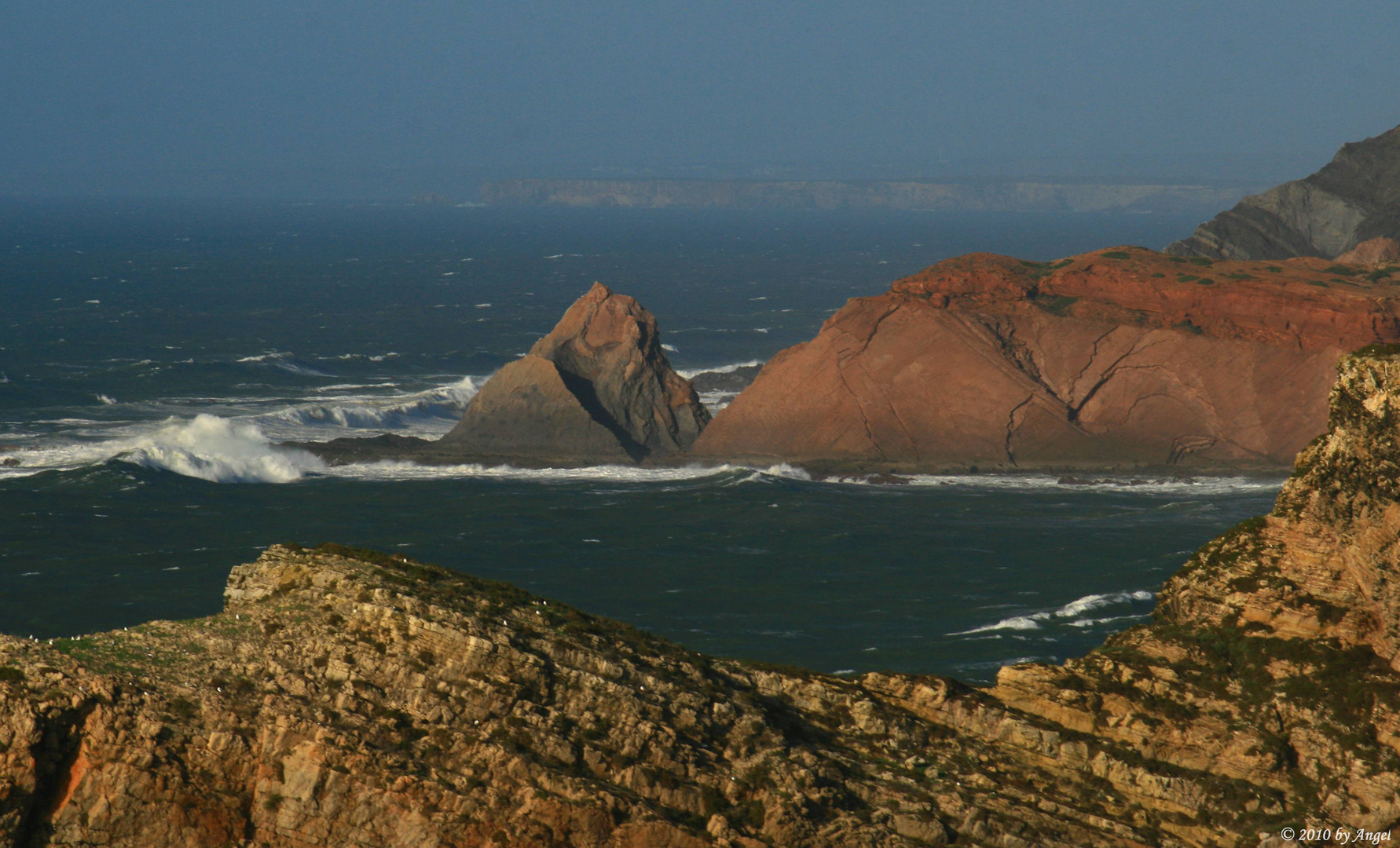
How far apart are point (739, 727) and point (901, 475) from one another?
67846mm

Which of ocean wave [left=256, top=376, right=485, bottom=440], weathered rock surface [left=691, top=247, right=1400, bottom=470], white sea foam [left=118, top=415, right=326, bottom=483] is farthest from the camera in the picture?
ocean wave [left=256, top=376, right=485, bottom=440]

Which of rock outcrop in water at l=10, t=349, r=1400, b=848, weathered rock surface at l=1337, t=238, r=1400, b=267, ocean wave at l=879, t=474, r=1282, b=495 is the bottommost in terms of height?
ocean wave at l=879, t=474, r=1282, b=495

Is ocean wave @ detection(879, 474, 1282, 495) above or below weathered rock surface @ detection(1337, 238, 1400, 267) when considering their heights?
below

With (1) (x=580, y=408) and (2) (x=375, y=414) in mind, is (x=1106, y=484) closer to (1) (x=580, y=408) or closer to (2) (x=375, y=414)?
(1) (x=580, y=408)

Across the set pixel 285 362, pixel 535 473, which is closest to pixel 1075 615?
pixel 535 473

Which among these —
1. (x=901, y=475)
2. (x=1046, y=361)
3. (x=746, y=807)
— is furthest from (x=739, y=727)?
(x=1046, y=361)

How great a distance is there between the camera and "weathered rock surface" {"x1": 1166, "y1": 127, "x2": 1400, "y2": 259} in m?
148

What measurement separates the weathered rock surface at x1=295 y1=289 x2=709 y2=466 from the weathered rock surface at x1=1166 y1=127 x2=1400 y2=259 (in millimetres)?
75651

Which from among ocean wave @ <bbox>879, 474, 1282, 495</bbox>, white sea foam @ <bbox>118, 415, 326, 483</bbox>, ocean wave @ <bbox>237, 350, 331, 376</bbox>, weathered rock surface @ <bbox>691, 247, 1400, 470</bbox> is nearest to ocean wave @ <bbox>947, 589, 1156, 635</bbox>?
ocean wave @ <bbox>879, 474, 1282, 495</bbox>

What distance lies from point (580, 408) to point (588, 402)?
179cm

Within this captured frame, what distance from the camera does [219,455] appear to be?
87.6 metres

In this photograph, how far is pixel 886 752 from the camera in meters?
20.5

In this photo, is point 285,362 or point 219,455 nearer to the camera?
point 219,455

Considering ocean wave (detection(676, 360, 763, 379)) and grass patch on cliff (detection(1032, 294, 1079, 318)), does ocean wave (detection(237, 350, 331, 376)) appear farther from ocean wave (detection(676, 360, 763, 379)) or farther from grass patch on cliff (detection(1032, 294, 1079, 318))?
grass patch on cliff (detection(1032, 294, 1079, 318))
